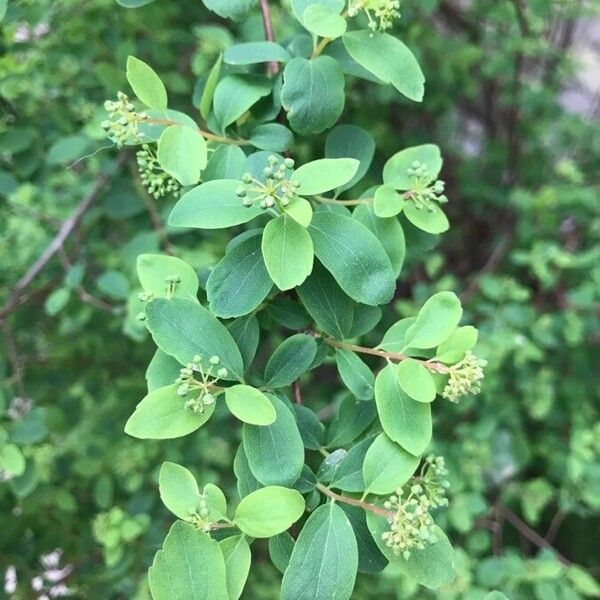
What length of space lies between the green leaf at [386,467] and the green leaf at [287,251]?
0.42 feet

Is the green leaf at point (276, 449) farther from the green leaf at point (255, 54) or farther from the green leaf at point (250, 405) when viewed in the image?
the green leaf at point (255, 54)

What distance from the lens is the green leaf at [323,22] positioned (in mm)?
504

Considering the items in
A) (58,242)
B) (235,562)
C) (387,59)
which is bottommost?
(58,242)

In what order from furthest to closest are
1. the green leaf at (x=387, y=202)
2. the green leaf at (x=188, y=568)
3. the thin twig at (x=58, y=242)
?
the thin twig at (x=58, y=242)
the green leaf at (x=387, y=202)
the green leaf at (x=188, y=568)

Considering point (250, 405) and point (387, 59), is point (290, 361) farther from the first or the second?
point (387, 59)

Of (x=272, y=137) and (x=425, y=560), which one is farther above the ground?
(x=272, y=137)

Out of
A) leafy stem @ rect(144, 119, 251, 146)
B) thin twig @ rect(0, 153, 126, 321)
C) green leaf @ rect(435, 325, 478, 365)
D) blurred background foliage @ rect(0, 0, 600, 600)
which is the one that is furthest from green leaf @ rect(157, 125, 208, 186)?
thin twig @ rect(0, 153, 126, 321)

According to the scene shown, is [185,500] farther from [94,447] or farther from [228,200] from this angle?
[94,447]

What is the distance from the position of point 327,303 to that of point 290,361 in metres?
0.05

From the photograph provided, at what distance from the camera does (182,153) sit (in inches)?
19.9

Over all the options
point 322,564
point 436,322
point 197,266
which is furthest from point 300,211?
point 197,266

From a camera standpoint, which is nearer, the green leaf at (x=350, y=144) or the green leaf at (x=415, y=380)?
the green leaf at (x=415, y=380)

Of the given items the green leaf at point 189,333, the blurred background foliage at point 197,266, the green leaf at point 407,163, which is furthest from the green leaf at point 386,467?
Result: the blurred background foliage at point 197,266

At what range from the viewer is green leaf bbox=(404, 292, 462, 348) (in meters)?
0.48
